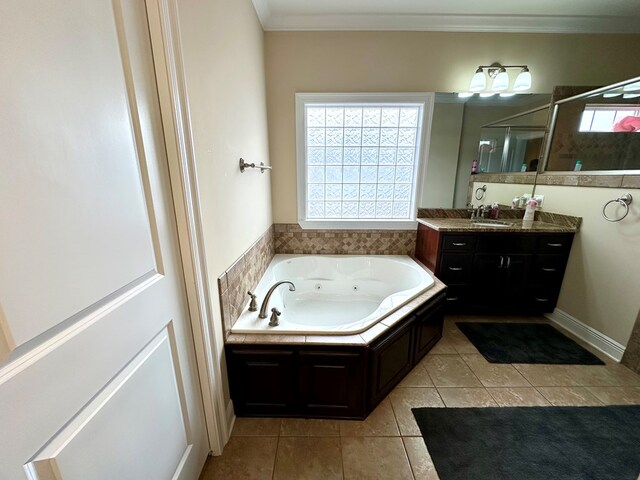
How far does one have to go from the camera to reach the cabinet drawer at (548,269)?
2381 millimetres

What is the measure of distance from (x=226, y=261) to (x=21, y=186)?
3.15 feet

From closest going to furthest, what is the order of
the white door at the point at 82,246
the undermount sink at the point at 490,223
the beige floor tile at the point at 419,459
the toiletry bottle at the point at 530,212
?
the white door at the point at 82,246
the beige floor tile at the point at 419,459
the undermount sink at the point at 490,223
the toiletry bottle at the point at 530,212

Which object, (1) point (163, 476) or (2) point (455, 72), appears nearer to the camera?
(1) point (163, 476)

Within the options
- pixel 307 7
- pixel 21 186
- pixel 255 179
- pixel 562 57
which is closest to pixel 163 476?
pixel 21 186

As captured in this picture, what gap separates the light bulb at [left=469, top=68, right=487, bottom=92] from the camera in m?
2.36

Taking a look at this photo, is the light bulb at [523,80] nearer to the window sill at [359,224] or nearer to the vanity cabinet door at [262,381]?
the window sill at [359,224]

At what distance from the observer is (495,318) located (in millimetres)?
2557

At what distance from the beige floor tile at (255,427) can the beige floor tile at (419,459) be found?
72 cm

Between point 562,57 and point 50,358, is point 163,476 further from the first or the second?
point 562,57

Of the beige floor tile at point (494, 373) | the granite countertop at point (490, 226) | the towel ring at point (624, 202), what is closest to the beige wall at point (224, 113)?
the granite countertop at point (490, 226)

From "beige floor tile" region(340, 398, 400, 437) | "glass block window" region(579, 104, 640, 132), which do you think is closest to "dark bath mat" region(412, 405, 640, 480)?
"beige floor tile" region(340, 398, 400, 437)

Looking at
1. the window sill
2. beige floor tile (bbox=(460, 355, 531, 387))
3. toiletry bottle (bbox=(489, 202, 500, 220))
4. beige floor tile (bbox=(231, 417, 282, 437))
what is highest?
toiletry bottle (bbox=(489, 202, 500, 220))

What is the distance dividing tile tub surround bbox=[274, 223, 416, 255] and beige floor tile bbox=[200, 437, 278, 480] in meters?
1.74

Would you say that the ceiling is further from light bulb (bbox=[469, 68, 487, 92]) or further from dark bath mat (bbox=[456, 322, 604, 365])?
dark bath mat (bbox=[456, 322, 604, 365])
